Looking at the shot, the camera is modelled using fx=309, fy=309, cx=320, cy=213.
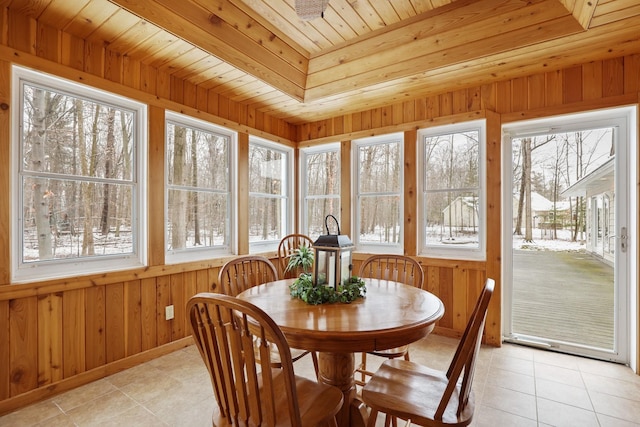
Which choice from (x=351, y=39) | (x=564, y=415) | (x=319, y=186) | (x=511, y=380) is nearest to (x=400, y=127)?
(x=351, y=39)

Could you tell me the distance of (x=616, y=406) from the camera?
6.58ft

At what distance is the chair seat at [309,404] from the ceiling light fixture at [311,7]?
6.50ft

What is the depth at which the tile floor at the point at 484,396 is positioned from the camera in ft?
6.19

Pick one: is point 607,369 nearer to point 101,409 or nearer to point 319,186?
point 319,186

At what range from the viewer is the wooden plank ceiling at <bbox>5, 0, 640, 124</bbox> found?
2078mm

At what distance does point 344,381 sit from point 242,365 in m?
0.83

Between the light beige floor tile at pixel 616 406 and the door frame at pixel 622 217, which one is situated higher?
Result: the door frame at pixel 622 217

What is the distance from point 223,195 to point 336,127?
1.67 meters

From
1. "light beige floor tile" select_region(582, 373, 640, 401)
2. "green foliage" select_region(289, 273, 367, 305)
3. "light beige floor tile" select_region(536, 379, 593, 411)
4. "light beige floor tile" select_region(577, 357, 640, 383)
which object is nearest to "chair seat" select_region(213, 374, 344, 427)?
"green foliage" select_region(289, 273, 367, 305)

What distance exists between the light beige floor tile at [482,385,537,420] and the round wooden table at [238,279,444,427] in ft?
3.11

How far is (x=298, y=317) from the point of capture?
4.72ft

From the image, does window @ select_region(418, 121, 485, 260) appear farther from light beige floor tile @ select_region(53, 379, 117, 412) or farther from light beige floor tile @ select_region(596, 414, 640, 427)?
light beige floor tile @ select_region(53, 379, 117, 412)

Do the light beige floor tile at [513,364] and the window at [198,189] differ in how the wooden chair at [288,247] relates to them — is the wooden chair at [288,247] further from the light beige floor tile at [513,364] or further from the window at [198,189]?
the light beige floor tile at [513,364]

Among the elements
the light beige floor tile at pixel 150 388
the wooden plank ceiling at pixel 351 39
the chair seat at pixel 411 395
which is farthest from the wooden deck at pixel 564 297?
the light beige floor tile at pixel 150 388
